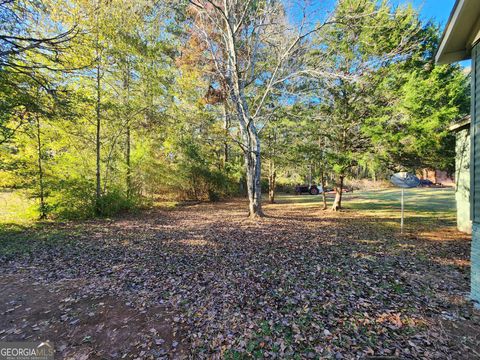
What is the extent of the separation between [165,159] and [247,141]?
6546 millimetres

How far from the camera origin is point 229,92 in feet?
30.7

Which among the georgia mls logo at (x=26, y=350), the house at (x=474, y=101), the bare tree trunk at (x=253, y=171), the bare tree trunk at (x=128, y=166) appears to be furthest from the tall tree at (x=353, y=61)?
the bare tree trunk at (x=128, y=166)

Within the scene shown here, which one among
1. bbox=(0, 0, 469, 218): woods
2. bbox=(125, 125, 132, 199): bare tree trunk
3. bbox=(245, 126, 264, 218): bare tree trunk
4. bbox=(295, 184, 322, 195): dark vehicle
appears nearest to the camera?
bbox=(0, 0, 469, 218): woods

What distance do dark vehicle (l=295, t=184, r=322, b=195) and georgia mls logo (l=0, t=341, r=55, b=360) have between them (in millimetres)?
22543

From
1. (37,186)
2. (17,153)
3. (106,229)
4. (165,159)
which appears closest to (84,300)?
(106,229)

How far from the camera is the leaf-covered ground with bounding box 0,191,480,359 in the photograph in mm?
2453

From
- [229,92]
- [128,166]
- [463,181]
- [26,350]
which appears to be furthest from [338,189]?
[26,350]

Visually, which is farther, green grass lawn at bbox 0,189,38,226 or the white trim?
green grass lawn at bbox 0,189,38,226

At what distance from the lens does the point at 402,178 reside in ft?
26.4

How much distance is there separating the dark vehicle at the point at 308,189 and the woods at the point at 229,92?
39.7 ft

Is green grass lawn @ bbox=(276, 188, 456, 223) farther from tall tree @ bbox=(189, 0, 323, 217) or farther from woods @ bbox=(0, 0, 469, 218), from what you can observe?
tall tree @ bbox=(189, 0, 323, 217)

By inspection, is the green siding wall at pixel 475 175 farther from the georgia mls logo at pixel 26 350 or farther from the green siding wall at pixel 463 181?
the georgia mls logo at pixel 26 350

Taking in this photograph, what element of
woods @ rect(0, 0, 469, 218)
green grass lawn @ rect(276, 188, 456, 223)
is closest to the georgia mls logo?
woods @ rect(0, 0, 469, 218)

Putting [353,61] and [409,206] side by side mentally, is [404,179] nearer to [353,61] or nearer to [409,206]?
[353,61]
